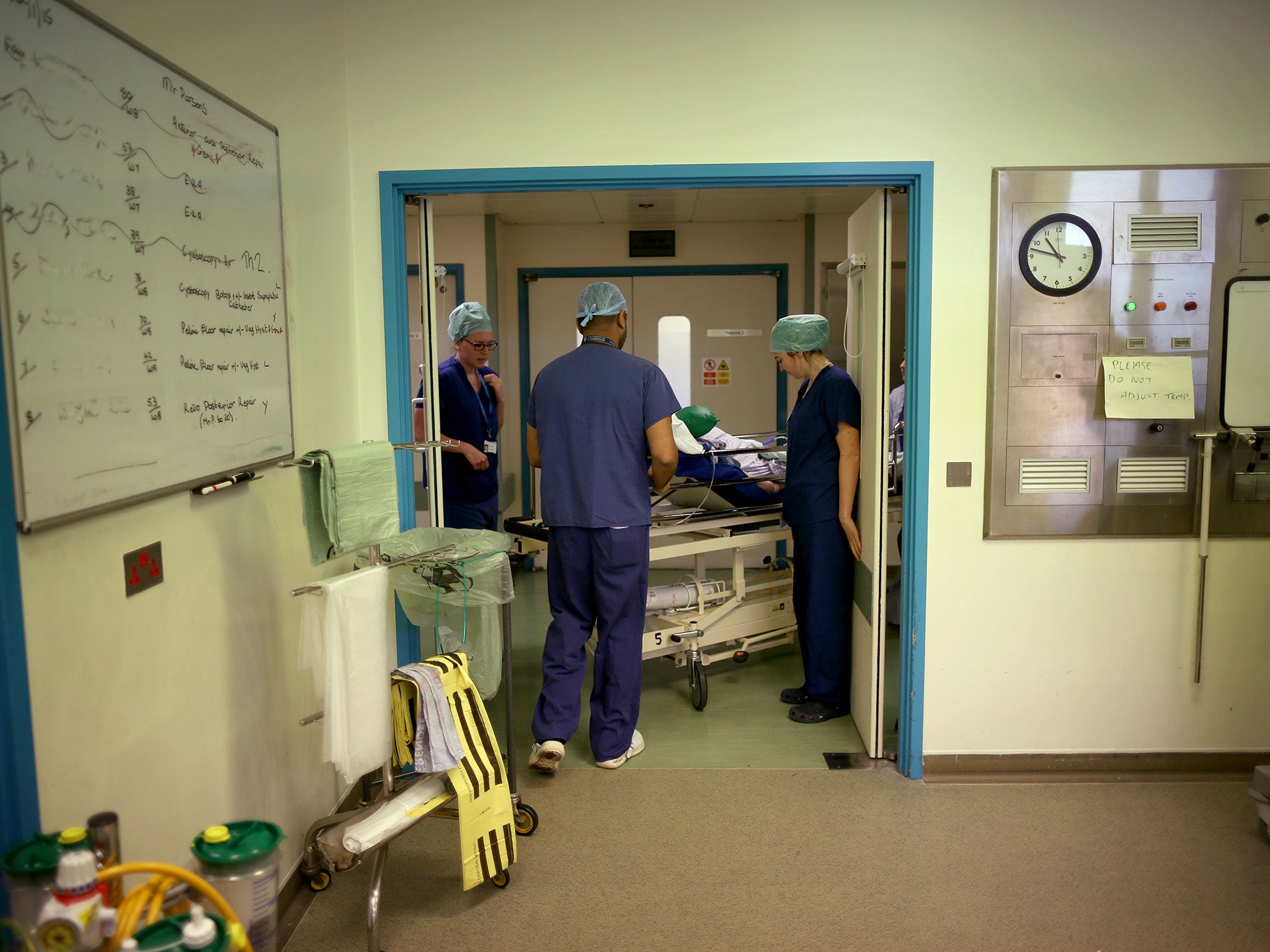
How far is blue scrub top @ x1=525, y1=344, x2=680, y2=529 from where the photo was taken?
3035 mm

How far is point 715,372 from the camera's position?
20.9 ft

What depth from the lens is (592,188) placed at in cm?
293

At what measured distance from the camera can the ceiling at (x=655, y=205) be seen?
16.9 feet

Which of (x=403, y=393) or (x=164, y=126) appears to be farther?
(x=403, y=393)

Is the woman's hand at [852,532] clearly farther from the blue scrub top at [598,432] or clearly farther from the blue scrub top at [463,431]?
the blue scrub top at [463,431]

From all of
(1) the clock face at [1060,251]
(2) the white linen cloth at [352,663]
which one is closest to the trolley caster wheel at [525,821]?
(2) the white linen cloth at [352,663]

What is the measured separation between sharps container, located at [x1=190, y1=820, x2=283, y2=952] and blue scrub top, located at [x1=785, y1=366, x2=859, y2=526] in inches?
97.2

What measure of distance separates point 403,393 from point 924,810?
2.15 meters

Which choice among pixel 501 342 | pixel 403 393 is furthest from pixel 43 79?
pixel 501 342

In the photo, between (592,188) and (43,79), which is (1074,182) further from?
(43,79)

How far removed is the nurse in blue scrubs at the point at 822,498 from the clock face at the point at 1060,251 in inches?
30.2

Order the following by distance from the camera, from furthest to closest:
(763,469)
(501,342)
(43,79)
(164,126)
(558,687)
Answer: (501,342) → (763,469) → (558,687) → (164,126) → (43,79)

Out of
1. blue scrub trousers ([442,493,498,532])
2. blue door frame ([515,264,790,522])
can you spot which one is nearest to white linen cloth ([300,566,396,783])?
blue scrub trousers ([442,493,498,532])

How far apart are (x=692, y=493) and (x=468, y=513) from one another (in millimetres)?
1042
